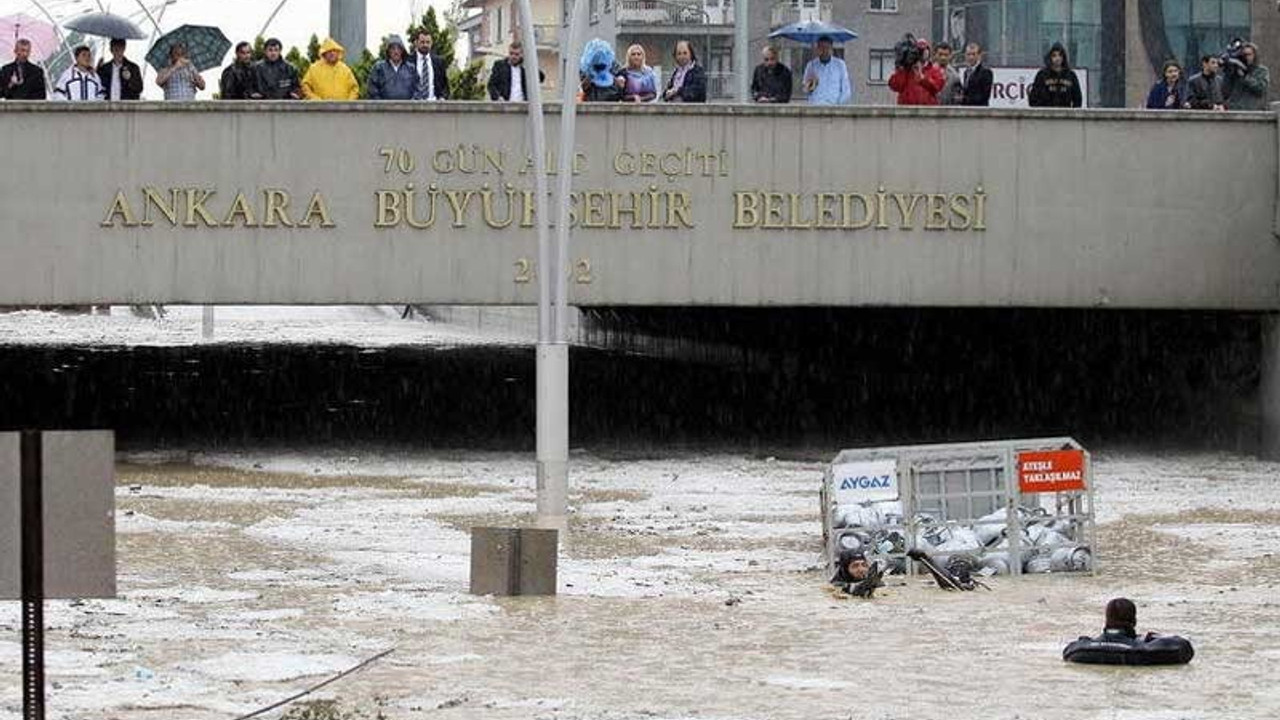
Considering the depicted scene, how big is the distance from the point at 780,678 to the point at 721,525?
1015 centimetres

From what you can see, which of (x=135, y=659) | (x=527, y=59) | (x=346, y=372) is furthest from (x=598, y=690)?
(x=346, y=372)

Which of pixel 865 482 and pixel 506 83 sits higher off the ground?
pixel 506 83

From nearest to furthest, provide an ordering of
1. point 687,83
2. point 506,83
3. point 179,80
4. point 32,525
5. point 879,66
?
point 32,525 < point 179,80 < point 506,83 < point 687,83 < point 879,66

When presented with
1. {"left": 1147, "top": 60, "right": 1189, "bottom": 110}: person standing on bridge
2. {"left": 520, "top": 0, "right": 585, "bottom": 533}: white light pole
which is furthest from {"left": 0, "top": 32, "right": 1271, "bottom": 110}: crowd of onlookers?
{"left": 520, "top": 0, "right": 585, "bottom": 533}: white light pole

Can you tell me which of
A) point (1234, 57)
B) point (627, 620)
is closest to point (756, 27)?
point (1234, 57)

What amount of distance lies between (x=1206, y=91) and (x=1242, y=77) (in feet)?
2.74

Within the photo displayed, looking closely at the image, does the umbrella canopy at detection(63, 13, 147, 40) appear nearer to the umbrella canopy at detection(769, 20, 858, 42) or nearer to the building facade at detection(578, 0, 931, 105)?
the umbrella canopy at detection(769, 20, 858, 42)

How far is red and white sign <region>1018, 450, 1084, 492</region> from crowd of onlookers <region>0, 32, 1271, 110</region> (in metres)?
12.2

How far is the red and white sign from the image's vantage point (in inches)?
838

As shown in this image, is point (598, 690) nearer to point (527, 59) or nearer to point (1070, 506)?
point (1070, 506)

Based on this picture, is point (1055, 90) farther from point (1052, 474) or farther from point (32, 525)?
point (32, 525)

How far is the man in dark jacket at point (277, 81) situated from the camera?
1310 inches

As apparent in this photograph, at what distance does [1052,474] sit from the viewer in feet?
70.0

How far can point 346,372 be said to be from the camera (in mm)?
51594
